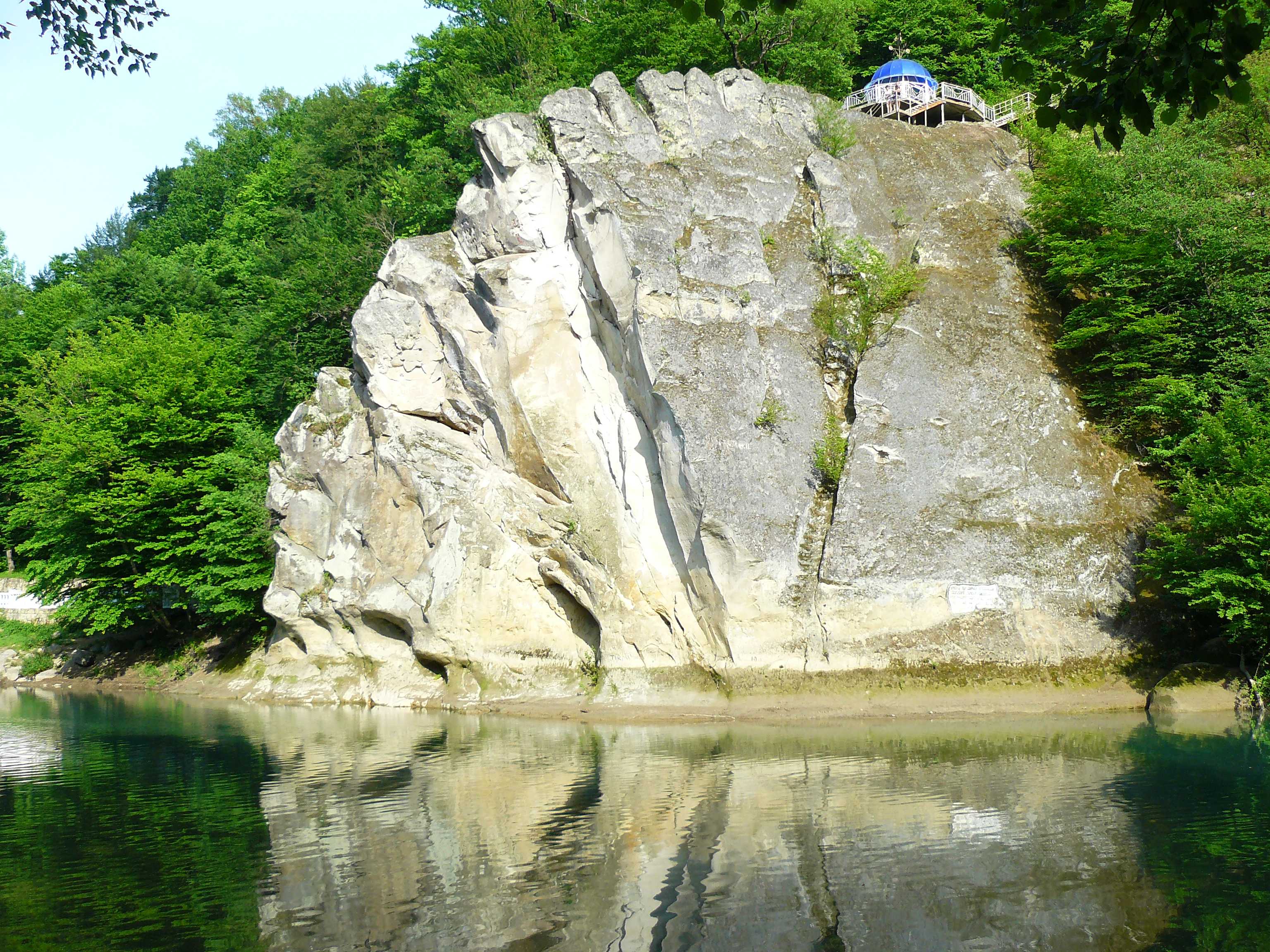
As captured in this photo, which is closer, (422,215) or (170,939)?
(170,939)

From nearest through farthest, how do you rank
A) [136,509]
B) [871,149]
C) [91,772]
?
[91,772], [871,149], [136,509]

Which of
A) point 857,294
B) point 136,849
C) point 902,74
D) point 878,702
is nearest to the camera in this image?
point 136,849

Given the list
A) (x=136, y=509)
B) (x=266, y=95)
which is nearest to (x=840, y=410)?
(x=136, y=509)

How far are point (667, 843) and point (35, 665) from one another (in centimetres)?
3173

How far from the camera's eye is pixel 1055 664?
20.9 meters

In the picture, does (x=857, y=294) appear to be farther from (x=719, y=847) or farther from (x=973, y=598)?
(x=719, y=847)

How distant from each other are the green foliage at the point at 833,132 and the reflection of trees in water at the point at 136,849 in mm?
21352

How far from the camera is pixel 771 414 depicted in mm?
23266

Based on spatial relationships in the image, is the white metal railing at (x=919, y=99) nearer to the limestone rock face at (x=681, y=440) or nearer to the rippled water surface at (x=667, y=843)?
the limestone rock face at (x=681, y=440)

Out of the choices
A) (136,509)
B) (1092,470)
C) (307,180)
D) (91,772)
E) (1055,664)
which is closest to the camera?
(91,772)

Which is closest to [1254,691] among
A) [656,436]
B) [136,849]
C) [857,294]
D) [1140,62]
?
[857,294]

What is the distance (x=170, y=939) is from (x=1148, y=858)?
381 inches

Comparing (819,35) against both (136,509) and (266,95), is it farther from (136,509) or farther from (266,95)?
(266,95)

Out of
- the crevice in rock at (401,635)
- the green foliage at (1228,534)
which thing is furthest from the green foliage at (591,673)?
the green foliage at (1228,534)
